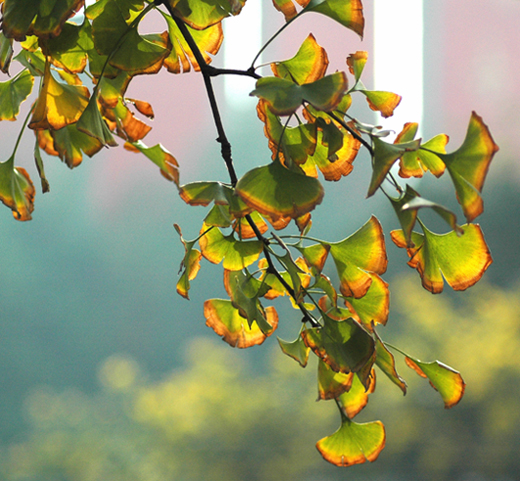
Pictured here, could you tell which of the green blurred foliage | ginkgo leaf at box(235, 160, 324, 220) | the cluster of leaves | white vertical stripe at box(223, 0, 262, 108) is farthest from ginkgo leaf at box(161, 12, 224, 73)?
the green blurred foliage

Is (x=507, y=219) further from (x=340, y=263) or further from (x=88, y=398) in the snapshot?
(x=340, y=263)

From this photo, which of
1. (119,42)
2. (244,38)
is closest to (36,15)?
(119,42)

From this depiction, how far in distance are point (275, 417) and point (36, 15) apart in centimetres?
291

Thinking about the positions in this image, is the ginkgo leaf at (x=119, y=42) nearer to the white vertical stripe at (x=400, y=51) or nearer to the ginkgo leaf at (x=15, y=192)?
the ginkgo leaf at (x=15, y=192)

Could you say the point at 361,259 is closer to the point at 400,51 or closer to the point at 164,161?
the point at 164,161

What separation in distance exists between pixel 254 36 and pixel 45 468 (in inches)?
90.1

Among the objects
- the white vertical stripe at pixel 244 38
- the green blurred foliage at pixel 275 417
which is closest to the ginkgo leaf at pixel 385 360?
the white vertical stripe at pixel 244 38

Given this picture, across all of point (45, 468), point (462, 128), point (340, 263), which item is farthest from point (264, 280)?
point (45, 468)

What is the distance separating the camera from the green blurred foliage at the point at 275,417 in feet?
8.71

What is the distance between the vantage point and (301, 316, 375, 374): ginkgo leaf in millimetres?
196

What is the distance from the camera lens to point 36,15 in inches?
Answer: 7.3

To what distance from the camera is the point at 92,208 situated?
3.29 meters

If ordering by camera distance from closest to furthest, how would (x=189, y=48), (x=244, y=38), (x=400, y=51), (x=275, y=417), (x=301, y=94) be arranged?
(x=301, y=94) < (x=189, y=48) < (x=244, y=38) < (x=400, y=51) < (x=275, y=417)

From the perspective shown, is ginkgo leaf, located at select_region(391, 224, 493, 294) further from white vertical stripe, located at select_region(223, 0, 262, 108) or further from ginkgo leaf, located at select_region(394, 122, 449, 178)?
white vertical stripe, located at select_region(223, 0, 262, 108)
